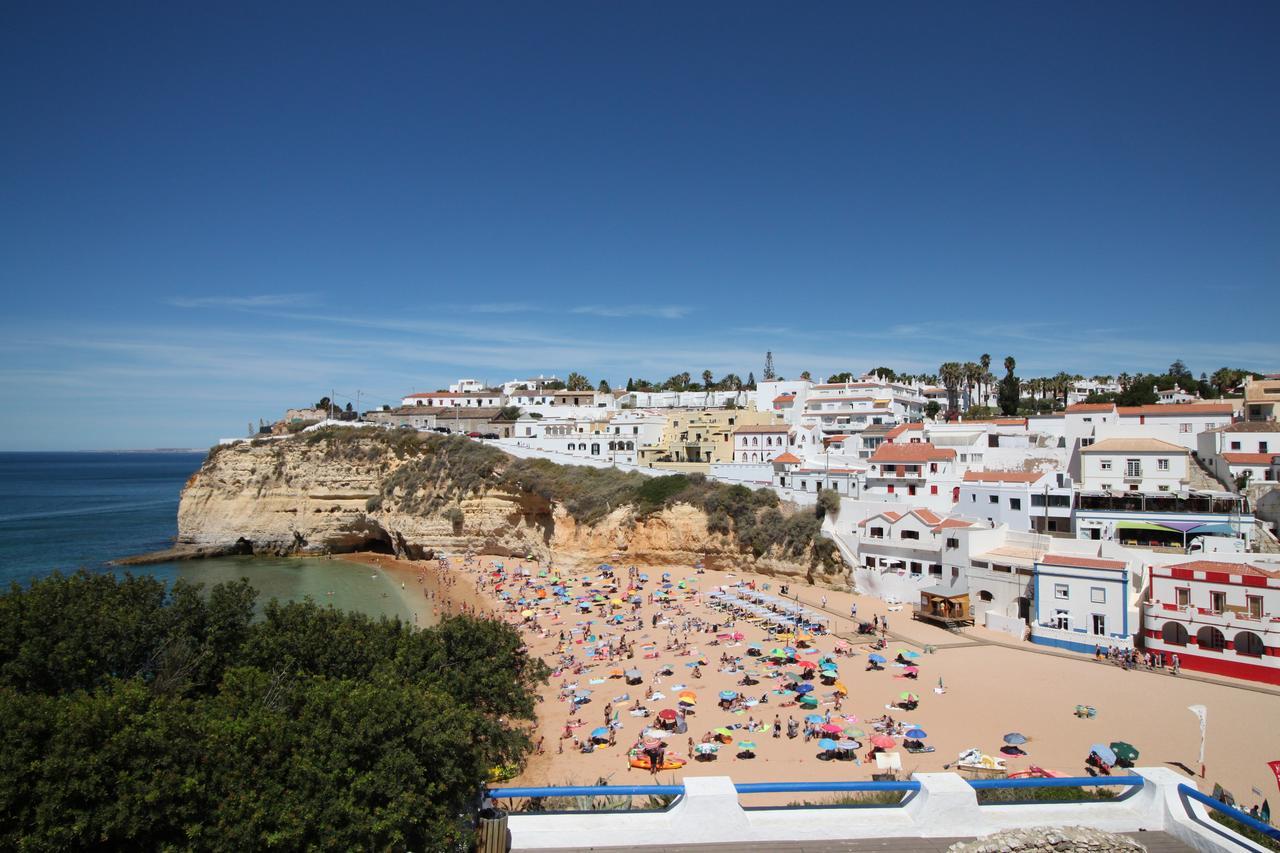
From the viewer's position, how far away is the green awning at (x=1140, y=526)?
110 feet

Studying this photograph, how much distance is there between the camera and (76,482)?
148750 millimetres

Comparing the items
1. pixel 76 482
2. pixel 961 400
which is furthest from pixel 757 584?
pixel 76 482

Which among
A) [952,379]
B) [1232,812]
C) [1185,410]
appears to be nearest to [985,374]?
[952,379]

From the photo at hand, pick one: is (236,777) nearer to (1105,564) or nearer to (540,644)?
(540,644)

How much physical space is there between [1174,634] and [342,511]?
197 ft

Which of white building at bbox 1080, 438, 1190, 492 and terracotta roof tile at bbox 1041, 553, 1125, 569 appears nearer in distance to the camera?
terracotta roof tile at bbox 1041, 553, 1125, 569

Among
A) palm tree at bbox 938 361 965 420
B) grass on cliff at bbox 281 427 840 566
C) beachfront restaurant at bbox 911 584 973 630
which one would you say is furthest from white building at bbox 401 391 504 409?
beachfront restaurant at bbox 911 584 973 630

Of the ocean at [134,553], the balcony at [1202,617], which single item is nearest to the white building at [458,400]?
the ocean at [134,553]

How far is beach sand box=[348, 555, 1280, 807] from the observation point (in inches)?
762

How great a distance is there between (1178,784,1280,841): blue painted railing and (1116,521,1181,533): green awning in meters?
32.0

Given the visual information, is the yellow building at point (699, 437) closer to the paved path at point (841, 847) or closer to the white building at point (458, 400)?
the white building at point (458, 400)

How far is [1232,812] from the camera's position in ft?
22.1

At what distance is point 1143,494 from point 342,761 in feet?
127

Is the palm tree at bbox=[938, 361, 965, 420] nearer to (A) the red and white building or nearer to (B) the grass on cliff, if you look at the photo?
(B) the grass on cliff
